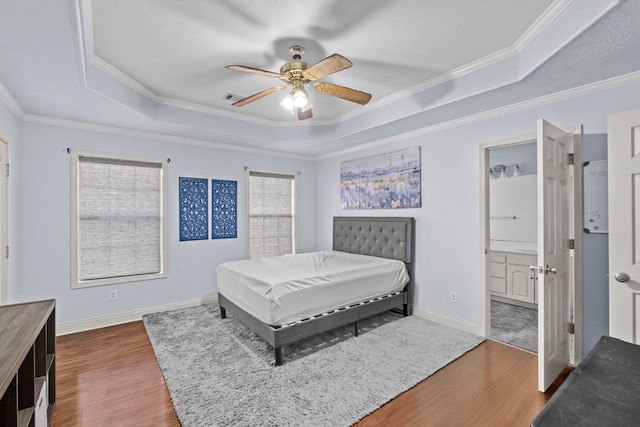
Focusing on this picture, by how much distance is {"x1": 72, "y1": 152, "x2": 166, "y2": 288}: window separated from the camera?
3.59 meters

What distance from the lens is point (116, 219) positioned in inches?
150

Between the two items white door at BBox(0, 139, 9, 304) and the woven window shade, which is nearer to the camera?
white door at BBox(0, 139, 9, 304)

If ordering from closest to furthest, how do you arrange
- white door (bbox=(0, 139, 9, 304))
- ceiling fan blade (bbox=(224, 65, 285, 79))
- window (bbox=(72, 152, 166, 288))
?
ceiling fan blade (bbox=(224, 65, 285, 79)) < white door (bbox=(0, 139, 9, 304)) < window (bbox=(72, 152, 166, 288))

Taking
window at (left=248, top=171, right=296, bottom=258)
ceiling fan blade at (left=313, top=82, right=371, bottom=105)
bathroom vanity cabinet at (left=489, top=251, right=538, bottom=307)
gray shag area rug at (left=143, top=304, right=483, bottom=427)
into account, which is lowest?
gray shag area rug at (left=143, top=304, right=483, bottom=427)

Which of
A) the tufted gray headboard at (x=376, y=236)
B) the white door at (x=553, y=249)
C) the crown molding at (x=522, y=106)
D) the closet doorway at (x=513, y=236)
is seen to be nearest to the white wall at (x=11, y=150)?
the tufted gray headboard at (x=376, y=236)

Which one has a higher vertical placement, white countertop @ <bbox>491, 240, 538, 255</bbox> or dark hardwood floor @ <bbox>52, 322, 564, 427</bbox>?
white countertop @ <bbox>491, 240, 538, 255</bbox>

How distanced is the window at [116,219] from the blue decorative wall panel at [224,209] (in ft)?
2.28

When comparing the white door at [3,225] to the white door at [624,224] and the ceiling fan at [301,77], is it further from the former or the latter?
the white door at [624,224]

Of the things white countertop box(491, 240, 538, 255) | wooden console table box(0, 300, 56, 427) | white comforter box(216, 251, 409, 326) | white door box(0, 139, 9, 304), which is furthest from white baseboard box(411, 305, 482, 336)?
white door box(0, 139, 9, 304)

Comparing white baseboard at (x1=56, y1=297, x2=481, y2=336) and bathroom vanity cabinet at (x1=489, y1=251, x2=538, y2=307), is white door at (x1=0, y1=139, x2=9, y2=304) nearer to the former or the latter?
white baseboard at (x1=56, y1=297, x2=481, y2=336)

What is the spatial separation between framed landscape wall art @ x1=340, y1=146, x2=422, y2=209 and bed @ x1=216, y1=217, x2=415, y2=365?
11.0 inches

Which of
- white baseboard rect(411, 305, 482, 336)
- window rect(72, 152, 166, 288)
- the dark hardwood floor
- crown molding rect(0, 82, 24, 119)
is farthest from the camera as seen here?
window rect(72, 152, 166, 288)

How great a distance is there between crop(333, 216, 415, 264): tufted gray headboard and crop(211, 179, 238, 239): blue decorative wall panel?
1.69 meters

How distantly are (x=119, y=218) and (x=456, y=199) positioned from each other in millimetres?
4163
